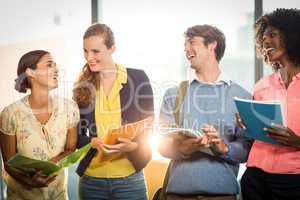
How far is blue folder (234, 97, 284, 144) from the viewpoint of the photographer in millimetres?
1933

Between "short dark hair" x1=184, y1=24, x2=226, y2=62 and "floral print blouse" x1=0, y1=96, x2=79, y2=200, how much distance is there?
2.46 feet

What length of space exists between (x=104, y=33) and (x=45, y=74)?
0.38 m

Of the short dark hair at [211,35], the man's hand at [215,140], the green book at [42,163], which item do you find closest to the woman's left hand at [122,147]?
the green book at [42,163]

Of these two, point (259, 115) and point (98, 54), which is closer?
point (259, 115)

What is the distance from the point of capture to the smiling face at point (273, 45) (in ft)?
7.09

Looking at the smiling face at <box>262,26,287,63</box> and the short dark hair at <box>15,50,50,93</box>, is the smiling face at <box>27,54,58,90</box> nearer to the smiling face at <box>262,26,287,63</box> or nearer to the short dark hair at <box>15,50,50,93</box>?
the short dark hair at <box>15,50,50,93</box>

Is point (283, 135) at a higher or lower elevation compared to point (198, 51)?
lower

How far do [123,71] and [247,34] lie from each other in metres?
0.70

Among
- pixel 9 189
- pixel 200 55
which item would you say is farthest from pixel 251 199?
pixel 9 189

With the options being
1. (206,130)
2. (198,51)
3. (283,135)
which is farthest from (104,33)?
(283,135)

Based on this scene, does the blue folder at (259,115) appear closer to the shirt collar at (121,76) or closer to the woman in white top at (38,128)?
the shirt collar at (121,76)

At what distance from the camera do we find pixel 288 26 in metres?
2.16

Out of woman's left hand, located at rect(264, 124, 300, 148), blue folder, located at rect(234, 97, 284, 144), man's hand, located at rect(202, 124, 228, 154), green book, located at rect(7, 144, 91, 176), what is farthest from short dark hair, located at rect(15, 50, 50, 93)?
woman's left hand, located at rect(264, 124, 300, 148)

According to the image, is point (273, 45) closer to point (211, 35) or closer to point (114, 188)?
point (211, 35)
